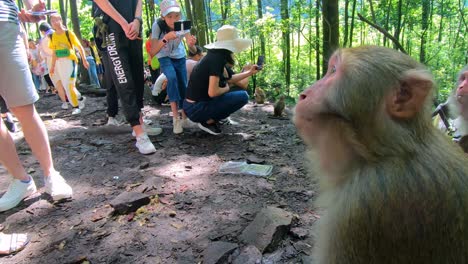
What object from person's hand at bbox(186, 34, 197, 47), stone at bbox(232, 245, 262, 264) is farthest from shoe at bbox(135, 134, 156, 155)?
person's hand at bbox(186, 34, 197, 47)

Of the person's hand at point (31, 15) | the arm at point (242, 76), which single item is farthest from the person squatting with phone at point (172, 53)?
the person's hand at point (31, 15)

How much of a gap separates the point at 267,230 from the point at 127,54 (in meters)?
2.49

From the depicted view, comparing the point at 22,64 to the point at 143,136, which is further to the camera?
the point at 143,136

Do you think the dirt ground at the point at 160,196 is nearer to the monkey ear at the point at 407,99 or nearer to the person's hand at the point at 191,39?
the monkey ear at the point at 407,99

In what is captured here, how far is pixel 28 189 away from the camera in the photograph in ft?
9.93

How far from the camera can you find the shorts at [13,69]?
2.63m

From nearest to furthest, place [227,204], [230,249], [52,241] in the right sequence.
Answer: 1. [230,249]
2. [52,241]
3. [227,204]

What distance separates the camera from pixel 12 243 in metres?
2.42

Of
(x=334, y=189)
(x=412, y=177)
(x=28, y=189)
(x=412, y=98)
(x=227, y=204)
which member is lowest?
(x=227, y=204)

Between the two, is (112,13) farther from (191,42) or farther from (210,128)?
(191,42)

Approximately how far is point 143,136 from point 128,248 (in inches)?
72.9

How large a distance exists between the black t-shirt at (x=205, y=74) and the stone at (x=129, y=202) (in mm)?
2031

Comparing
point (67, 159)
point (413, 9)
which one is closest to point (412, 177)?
point (67, 159)

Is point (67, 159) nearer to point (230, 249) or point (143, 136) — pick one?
point (143, 136)
